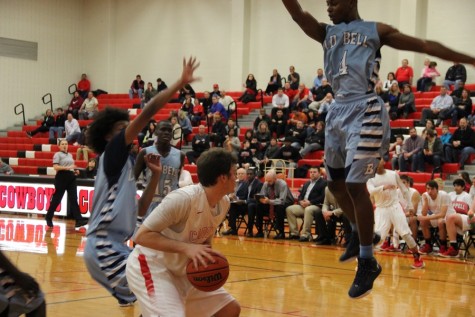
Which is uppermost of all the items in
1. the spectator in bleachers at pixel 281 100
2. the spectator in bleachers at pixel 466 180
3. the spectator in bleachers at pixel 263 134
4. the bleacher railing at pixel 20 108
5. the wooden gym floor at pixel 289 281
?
the spectator in bleachers at pixel 281 100

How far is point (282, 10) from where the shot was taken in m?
26.9

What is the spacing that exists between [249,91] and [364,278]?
19949 mm

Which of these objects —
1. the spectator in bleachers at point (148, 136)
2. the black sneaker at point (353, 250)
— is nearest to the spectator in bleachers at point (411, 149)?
the spectator in bleachers at point (148, 136)

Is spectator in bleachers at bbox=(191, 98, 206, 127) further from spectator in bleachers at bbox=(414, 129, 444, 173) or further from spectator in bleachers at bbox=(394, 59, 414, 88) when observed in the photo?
spectator in bleachers at bbox=(414, 129, 444, 173)

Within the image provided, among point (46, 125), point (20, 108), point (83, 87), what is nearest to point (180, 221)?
point (46, 125)

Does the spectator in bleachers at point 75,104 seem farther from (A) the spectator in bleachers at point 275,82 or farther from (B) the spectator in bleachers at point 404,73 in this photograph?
(B) the spectator in bleachers at point 404,73

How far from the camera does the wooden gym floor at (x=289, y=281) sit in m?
7.77

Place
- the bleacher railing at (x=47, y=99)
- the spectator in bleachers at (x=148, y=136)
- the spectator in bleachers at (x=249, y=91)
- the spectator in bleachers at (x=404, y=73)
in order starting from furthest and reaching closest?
the bleacher railing at (x=47, y=99) < the spectator in bleachers at (x=249, y=91) < the spectator in bleachers at (x=404, y=73) < the spectator in bleachers at (x=148, y=136)

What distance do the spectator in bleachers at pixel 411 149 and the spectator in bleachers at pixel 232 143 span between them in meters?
4.39

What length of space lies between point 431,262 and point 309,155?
296 inches

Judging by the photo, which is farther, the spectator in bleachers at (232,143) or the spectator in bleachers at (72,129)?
the spectator in bleachers at (72,129)

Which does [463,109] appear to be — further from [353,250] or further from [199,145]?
[353,250]

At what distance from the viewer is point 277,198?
50.5 ft

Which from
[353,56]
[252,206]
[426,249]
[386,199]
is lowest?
[426,249]
